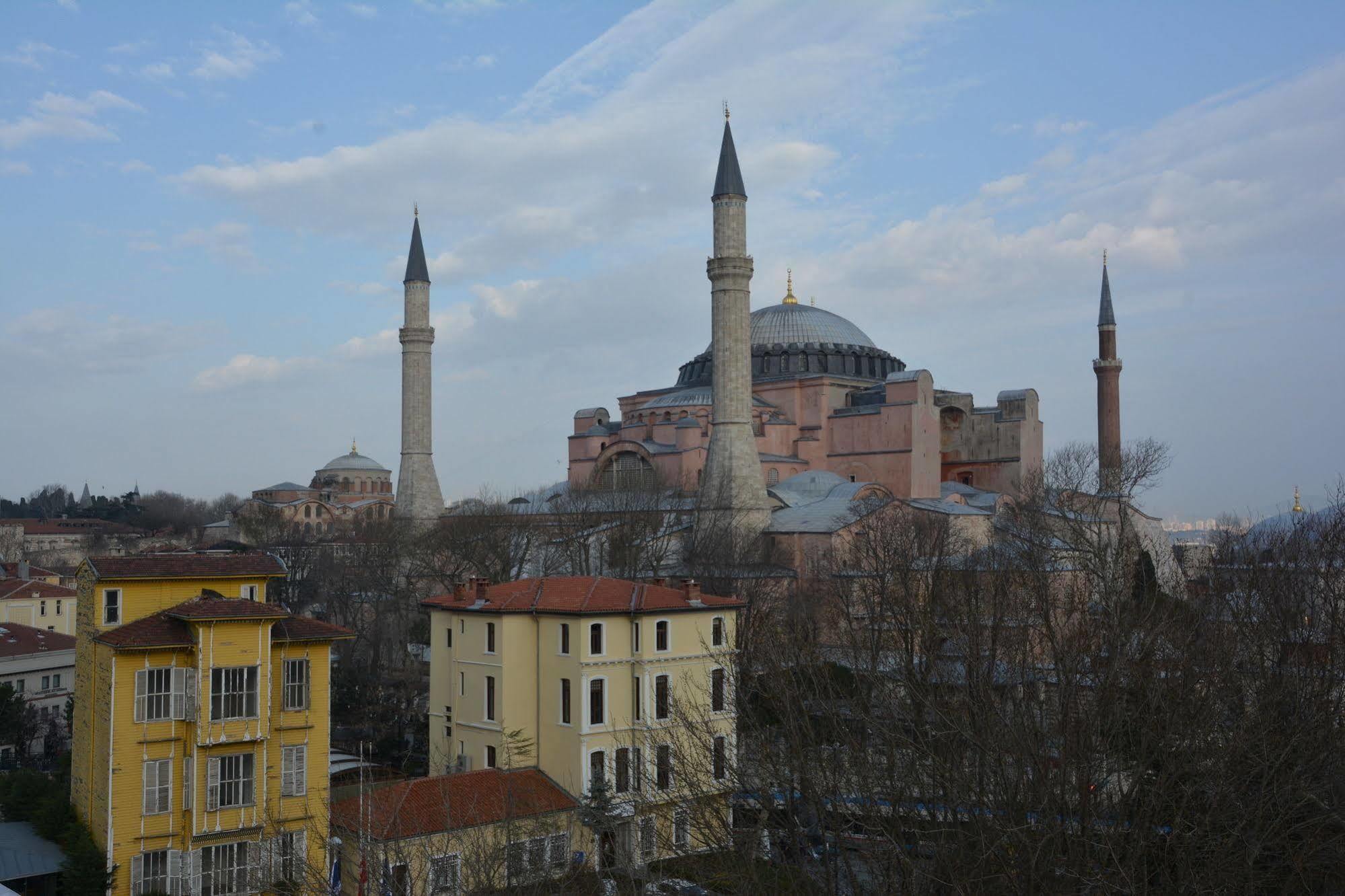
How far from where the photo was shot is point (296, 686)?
1517 cm

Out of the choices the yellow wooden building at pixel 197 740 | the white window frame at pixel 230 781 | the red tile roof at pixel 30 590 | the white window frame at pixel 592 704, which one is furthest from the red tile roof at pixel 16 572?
the white window frame at pixel 230 781

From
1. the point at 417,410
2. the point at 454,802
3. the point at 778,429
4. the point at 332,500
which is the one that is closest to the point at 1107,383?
the point at 778,429

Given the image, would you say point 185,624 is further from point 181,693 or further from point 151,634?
point 181,693

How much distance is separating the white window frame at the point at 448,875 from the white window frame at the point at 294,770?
6.20ft

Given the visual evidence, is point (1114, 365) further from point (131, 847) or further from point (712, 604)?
point (131, 847)

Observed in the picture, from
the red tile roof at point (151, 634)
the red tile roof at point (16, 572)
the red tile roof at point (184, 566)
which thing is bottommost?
the red tile roof at point (16, 572)

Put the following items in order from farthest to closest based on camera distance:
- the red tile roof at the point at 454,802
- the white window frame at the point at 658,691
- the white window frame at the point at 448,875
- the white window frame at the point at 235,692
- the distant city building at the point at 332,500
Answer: the distant city building at the point at 332,500 < the white window frame at the point at 658,691 < the red tile roof at the point at 454,802 < the white window frame at the point at 235,692 < the white window frame at the point at 448,875

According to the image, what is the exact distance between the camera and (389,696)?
87.3ft

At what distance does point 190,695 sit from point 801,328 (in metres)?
37.7

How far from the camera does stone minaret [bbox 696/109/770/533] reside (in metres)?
34.1

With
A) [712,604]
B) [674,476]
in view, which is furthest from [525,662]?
[674,476]

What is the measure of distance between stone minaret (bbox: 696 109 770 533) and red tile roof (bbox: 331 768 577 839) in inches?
678

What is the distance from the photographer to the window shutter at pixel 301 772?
49.1 feet

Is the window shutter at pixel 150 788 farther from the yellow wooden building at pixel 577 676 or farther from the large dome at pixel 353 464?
the large dome at pixel 353 464
